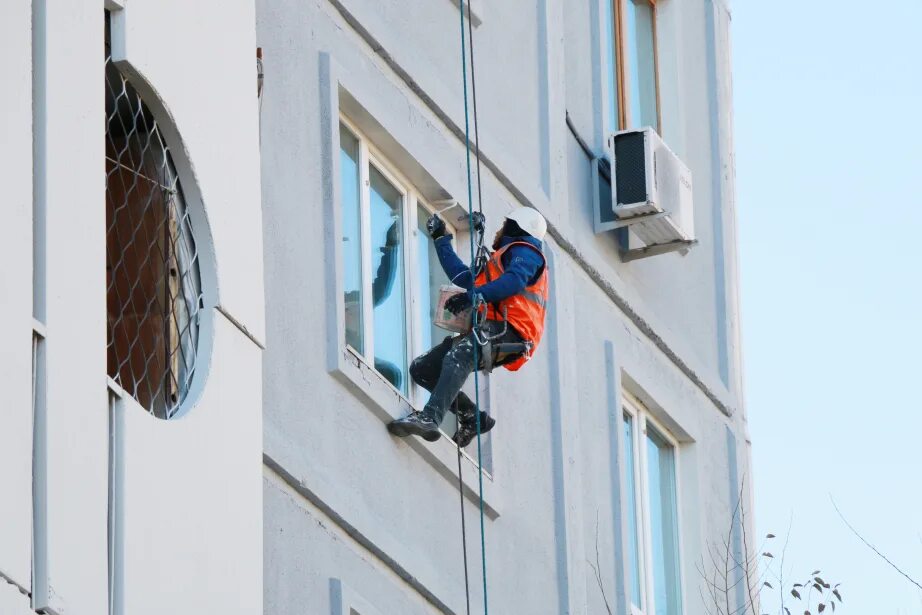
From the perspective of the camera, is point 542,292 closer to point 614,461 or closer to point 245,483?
point 614,461

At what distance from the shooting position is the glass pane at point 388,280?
46.6ft

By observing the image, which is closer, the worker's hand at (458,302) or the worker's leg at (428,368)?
the worker's hand at (458,302)

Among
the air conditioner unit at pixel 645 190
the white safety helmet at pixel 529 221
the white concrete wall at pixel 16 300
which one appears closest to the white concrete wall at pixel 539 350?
the air conditioner unit at pixel 645 190

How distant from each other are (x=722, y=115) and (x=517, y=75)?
3997mm

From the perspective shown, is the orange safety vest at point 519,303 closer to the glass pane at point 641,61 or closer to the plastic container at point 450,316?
the plastic container at point 450,316

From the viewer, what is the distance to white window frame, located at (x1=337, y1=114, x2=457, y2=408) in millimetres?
14023

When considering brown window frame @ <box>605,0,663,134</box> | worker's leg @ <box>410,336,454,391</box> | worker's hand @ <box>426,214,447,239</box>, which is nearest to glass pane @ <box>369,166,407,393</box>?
worker's leg @ <box>410,336,454,391</box>

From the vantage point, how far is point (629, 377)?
57.4 feet

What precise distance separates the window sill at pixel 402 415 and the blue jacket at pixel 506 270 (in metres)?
0.73

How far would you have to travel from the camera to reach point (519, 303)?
14273mm

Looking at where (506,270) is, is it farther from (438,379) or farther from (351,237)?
(351,237)

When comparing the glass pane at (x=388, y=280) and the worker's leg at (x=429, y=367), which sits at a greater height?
the glass pane at (x=388, y=280)

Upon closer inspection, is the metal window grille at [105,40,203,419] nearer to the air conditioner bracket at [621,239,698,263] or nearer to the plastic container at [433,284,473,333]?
the plastic container at [433,284,473,333]

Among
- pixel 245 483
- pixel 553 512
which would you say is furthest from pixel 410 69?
pixel 245 483
